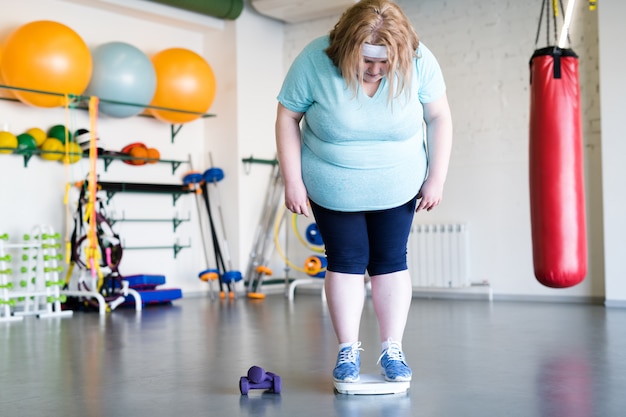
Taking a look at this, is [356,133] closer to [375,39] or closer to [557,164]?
[375,39]

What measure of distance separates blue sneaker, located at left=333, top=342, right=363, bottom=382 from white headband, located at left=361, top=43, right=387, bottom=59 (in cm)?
95

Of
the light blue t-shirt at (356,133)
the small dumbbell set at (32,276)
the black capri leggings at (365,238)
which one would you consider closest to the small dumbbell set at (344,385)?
the black capri leggings at (365,238)

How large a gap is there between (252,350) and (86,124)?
12.0 feet

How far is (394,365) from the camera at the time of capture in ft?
8.25

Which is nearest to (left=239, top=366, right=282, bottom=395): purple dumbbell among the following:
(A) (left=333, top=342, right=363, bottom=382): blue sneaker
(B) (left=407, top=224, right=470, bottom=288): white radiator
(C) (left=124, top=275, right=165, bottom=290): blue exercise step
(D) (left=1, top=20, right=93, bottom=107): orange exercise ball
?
(A) (left=333, top=342, right=363, bottom=382): blue sneaker

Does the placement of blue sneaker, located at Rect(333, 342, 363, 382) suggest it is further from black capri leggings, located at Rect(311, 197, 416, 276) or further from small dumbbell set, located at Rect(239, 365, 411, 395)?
black capri leggings, located at Rect(311, 197, 416, 276)

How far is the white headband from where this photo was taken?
2.29 metres

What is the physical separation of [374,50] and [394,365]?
1015mm

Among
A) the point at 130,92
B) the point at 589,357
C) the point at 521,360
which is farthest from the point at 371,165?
the point at 130,92

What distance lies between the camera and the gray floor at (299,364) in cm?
231

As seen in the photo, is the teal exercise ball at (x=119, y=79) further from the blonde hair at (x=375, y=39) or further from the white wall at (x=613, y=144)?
the blonde hair at (x=375, y=39)

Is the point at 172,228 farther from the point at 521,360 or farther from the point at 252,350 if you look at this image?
the point at 521,360

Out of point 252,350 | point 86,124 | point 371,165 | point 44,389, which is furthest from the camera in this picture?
point 86,124

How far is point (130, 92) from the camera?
20.2 feet
